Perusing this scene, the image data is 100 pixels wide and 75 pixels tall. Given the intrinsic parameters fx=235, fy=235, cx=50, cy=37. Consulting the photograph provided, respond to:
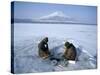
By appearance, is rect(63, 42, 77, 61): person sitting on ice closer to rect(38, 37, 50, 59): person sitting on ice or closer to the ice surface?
the ice surface

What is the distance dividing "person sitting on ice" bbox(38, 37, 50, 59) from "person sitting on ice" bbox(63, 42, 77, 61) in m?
0.18

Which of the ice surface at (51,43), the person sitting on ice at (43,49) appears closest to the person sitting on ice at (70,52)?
the ice surface at (51,43)

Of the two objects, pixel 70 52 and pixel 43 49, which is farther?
pixel 70 52

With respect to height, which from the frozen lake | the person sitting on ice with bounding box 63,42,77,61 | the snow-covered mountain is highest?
the snow-covered mountain

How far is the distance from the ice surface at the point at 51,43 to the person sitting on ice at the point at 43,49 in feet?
0.11

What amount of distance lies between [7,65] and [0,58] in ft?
0.28

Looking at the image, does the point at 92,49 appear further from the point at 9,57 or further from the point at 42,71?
the point at 9,57

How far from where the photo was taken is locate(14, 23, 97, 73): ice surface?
206cm

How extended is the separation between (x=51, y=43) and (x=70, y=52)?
0.70 feet

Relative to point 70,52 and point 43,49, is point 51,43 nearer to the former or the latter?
point 43,49

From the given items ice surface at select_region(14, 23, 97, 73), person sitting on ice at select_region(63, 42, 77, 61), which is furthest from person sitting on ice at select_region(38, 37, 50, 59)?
person sitting on ice at select_region(63, 42, 77, 61)

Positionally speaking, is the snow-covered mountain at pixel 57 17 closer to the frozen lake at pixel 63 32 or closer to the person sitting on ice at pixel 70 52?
the frozen lake at pixel 63 32

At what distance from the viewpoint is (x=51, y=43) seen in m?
2.18

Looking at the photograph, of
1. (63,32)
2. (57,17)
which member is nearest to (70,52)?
(63,32)
